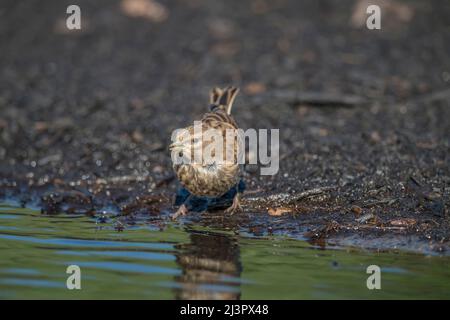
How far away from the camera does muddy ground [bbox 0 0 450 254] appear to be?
9.41 m

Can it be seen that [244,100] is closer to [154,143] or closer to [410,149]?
[154,143]

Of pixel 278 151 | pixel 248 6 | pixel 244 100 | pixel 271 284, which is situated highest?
pixel 248 6

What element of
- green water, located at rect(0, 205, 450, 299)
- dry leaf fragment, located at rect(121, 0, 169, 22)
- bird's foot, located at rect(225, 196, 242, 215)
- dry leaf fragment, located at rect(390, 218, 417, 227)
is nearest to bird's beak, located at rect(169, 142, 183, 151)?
green water, located at rect(0, 205, 450, 299)

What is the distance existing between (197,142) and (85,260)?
2060 mm

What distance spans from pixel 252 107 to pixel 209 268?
606 cm

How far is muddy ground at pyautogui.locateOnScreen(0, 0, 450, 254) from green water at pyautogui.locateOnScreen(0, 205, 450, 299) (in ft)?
1.62


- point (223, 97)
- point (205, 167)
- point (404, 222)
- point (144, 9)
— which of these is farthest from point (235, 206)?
point (144, 9)

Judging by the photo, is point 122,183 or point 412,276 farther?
point 122,183

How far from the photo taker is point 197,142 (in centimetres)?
893

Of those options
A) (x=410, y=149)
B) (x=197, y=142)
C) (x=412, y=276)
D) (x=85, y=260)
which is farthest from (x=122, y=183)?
(x=412, y=276)

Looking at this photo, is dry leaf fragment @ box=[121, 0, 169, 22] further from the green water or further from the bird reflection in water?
the bird reflection in water

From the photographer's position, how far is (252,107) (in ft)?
42.6

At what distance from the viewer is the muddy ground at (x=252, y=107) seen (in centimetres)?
941

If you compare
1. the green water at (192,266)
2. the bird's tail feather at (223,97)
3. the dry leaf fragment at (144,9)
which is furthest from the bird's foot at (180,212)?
the dry leaf fragment at (144,9)
